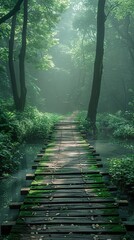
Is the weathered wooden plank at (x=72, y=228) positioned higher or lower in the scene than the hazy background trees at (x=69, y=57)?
lower

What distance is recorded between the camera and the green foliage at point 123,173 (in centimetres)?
871

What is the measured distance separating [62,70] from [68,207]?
47.1 meters

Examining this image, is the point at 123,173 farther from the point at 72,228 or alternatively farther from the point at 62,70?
the point at 62,70

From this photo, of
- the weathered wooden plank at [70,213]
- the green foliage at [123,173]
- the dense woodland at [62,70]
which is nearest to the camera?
the weathered wooden plank at [70,213]

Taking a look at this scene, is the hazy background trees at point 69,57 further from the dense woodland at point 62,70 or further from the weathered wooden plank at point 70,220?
the weathered wooden plank at point 70,220

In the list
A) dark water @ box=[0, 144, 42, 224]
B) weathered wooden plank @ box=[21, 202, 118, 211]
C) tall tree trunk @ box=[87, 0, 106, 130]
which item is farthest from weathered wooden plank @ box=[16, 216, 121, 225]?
tall tree trunk @ box=[87, 0, 106, 130]

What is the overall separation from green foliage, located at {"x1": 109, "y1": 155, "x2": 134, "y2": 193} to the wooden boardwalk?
67cm

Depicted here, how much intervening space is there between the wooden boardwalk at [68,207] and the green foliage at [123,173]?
0.67 metres

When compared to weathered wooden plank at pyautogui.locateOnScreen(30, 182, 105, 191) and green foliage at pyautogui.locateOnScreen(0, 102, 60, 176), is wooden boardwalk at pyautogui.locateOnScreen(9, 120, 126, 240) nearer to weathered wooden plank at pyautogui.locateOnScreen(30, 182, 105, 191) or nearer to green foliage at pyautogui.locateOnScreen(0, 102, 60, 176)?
weathered wooden plank at pyautogui.locateOnScreen(30, 182, 105, 191)

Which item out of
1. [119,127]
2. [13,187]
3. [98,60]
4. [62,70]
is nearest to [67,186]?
[13,187]

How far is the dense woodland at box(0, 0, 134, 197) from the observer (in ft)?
63.0

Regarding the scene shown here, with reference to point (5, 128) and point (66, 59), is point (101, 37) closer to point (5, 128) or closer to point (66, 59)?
point (5, 128)

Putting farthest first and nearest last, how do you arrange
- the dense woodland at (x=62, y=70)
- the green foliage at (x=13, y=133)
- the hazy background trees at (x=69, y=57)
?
1. the hazy background trees at (x=69, y=57)
2. the dense woodland at (x=62, y=70)
3. the green foliage at (x=13, y=133)

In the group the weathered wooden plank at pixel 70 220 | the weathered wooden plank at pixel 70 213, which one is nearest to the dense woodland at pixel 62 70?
the weathered wooden plank at pixel 70 213
